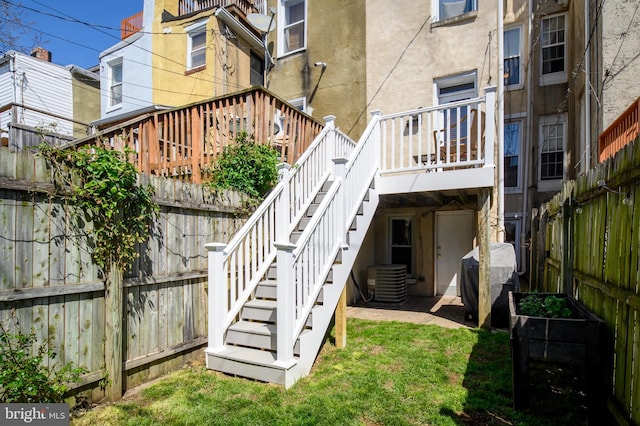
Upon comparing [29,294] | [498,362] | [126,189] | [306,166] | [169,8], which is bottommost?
[498,362]

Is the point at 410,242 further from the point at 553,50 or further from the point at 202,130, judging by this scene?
the point at 553,50

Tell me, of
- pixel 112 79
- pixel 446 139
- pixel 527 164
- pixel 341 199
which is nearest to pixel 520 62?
pixel 527 164

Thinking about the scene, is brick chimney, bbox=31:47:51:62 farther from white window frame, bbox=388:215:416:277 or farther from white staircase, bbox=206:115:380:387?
white window frame, bbox=388:215:416:277

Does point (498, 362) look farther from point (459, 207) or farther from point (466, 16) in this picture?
point (466, 16)

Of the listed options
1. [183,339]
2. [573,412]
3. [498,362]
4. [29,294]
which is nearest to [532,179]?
[498,362]

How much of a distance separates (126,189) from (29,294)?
115 centimetres

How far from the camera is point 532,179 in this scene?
9.45 meters

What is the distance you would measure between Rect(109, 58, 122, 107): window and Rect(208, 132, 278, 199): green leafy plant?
11190mm

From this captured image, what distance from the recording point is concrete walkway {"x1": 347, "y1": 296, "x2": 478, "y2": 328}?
6.25 meters

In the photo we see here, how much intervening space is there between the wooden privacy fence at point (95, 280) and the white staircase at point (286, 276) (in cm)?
40

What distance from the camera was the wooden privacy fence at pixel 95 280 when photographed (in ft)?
9.05

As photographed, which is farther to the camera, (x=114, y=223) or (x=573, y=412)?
(x=114, y=223)

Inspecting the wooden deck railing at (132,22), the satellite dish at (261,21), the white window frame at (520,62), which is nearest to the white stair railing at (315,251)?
the satellite dish at (261,21)

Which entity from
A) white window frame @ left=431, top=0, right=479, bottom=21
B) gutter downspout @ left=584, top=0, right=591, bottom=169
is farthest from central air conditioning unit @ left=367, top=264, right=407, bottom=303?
white window frame @ left=431, top=0, right=479, bottom=21
